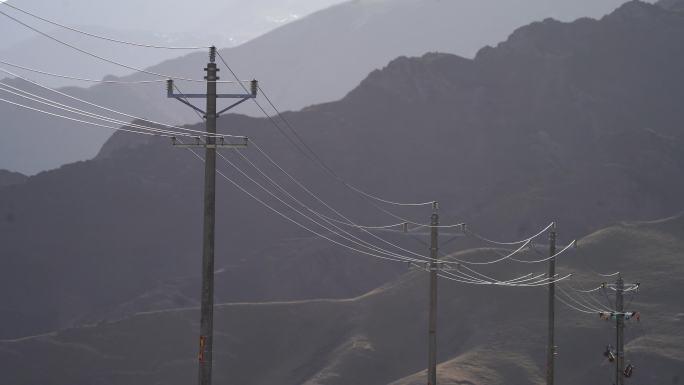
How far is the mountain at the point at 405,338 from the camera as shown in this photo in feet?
280

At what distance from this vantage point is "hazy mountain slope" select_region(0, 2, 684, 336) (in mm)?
143625

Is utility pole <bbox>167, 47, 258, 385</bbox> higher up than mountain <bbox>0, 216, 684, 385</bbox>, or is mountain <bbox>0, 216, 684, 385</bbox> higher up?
utility pole <bbox>167, 47, 258, 385</bbox>

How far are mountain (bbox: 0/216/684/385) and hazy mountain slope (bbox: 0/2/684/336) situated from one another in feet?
85.2

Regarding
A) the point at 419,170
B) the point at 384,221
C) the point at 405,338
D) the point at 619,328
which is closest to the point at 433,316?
the point at 619,328

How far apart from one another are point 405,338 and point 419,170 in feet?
240

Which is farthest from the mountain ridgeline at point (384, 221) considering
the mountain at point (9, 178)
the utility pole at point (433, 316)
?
the utility pole at point (433, 316)

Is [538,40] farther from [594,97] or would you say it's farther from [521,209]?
[521,209]

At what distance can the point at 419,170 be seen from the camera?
170 m

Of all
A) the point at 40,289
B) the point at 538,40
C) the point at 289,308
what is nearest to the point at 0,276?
the point at 40,289

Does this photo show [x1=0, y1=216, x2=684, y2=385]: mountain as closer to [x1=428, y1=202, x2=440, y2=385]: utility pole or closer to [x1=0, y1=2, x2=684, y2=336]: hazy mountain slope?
[x1=0, y1=2, x2=684, y2=336]: hazy mountain slope

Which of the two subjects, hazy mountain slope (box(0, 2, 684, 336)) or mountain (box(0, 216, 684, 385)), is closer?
mountain (box(0, 216, 684, 385))

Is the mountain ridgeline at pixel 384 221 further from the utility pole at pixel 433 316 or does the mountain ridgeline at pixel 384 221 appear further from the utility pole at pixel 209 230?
the utility pole at pixel 209 230

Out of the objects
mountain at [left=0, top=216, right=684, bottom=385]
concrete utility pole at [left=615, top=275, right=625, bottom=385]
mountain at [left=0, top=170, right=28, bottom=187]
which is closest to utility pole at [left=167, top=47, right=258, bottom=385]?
concrete utility pole at [left=615, top=275, right=625, bottom=385]

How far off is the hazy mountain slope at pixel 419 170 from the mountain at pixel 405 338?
26.0m
